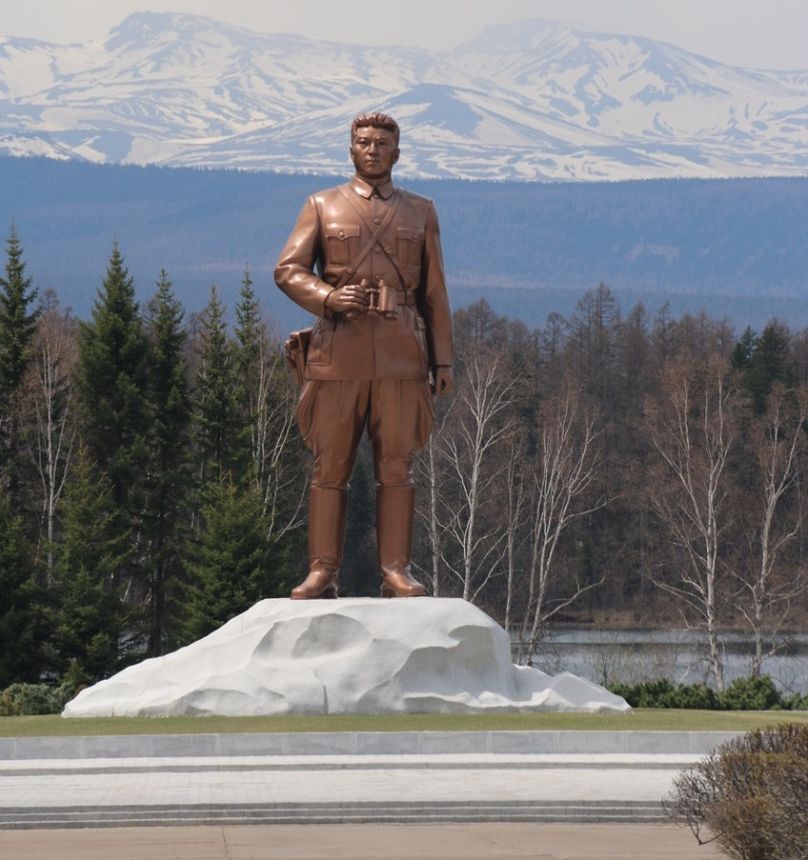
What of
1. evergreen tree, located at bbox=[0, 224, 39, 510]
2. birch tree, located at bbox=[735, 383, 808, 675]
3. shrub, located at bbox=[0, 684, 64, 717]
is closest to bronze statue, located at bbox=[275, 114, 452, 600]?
shrub, located at bbox=[0, 684, 64, 717]

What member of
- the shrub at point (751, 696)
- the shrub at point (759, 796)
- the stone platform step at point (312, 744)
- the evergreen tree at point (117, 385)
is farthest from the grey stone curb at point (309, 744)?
the evergreen tree at point (117, 385)

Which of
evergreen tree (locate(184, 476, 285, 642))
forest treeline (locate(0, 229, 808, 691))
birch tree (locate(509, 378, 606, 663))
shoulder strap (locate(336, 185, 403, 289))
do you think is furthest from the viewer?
birch tree (locate(509, 378, 606, 663))

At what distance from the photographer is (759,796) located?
31.9 feet

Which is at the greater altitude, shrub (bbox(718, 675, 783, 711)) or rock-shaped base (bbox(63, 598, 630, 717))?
rock-shaped base (bbox(63, 598, 630, 717))

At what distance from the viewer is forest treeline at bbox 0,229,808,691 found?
30.1 metres

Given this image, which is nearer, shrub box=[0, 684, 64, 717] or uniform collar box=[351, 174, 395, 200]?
uniform collar box=[351, 174, 395, 200]

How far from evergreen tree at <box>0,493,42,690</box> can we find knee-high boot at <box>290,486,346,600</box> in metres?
11.1

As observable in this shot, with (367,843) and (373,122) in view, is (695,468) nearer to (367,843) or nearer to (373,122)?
(373,122)

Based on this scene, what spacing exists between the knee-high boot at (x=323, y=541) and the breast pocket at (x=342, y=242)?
214 centimetres

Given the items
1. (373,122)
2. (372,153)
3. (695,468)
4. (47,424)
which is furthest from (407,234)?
(695,468)

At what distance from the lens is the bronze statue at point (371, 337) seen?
58.3 ft

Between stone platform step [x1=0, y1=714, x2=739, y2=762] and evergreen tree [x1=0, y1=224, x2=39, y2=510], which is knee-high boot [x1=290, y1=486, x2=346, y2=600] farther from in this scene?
evergreen tree [x1=0, y1=224, x2=39, y2=510]

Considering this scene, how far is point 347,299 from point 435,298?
1129mm

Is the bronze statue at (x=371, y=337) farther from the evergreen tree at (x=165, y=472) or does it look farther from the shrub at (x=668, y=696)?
the evergreen tree at (x=165, y=472)
